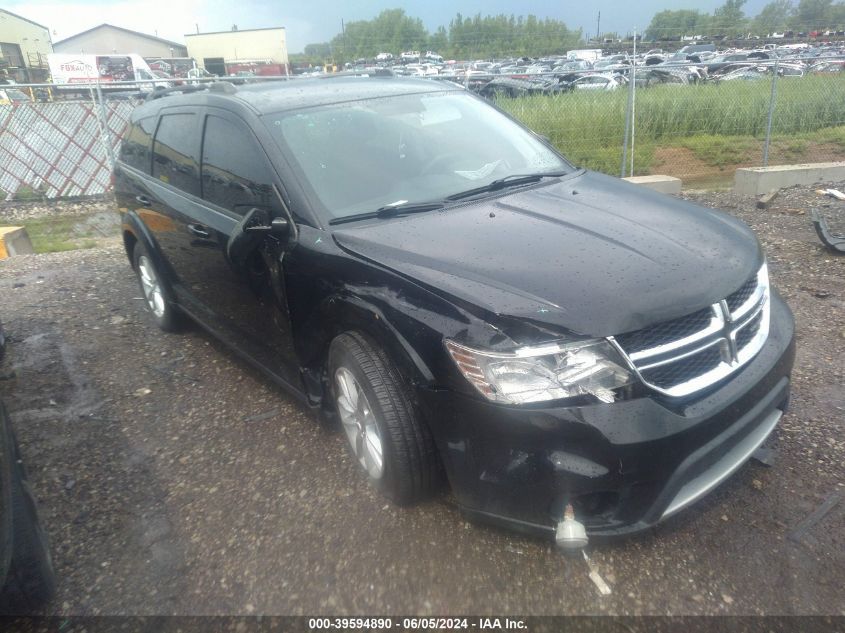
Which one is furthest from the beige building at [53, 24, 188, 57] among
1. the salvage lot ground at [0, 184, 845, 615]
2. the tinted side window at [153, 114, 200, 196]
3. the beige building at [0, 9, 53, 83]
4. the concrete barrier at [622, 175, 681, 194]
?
the salvage lot ground at [0, 184, 845, 615]

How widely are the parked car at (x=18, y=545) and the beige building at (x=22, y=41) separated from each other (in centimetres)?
4757

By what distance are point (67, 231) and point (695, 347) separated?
10398 mm

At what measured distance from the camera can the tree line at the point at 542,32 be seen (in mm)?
43344

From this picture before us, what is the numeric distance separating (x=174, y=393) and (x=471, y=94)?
2762mm

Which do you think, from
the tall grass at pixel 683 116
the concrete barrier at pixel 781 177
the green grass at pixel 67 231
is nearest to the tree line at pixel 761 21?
the tall grass at pixel 683 116

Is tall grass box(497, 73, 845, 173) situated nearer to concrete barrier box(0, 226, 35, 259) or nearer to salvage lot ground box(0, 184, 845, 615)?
salvage lot ground box(0, 184, 845, 615)

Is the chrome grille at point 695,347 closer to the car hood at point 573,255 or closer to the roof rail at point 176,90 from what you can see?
the car hood at point 573,255

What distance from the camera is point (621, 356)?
2.16 meters

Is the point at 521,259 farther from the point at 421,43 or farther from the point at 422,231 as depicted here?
the point at 421,43

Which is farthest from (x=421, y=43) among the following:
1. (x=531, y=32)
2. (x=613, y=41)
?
(x=613, y=41)

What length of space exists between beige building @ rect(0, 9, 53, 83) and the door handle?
46.0 metres

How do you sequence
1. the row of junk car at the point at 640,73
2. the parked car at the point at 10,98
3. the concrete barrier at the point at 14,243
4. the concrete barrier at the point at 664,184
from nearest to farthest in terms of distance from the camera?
the concrete barrier at the point at 14,243 < the concrete barrier at the point at 664,184 < the row of junk car at the point at 640,73 < the parked car at the point at 10,98

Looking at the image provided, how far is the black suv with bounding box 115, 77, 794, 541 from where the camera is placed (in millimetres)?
2176

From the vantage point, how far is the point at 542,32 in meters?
47.1
